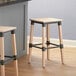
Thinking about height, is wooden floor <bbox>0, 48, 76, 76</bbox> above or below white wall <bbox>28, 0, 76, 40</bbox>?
below

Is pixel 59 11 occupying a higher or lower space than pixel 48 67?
higher

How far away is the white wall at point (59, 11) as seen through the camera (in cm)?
461

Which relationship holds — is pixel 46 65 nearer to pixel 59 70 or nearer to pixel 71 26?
pixel 59 70

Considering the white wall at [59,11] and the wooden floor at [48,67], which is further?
the white wall at [59,11]

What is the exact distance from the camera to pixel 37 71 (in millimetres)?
3352

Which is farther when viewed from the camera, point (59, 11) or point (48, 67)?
point (59, 11)

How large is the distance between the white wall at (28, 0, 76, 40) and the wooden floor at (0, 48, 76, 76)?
0.61 meters

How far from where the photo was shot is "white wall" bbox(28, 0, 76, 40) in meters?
4.61

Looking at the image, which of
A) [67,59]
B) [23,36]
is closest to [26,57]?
[23,36]

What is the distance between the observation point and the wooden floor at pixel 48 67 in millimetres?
3275

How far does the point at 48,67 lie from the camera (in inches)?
139

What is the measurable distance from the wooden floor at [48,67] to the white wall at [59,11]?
61cm

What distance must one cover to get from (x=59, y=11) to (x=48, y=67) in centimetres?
145

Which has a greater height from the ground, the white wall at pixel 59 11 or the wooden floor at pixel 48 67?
the white wall at pixel 59 11
